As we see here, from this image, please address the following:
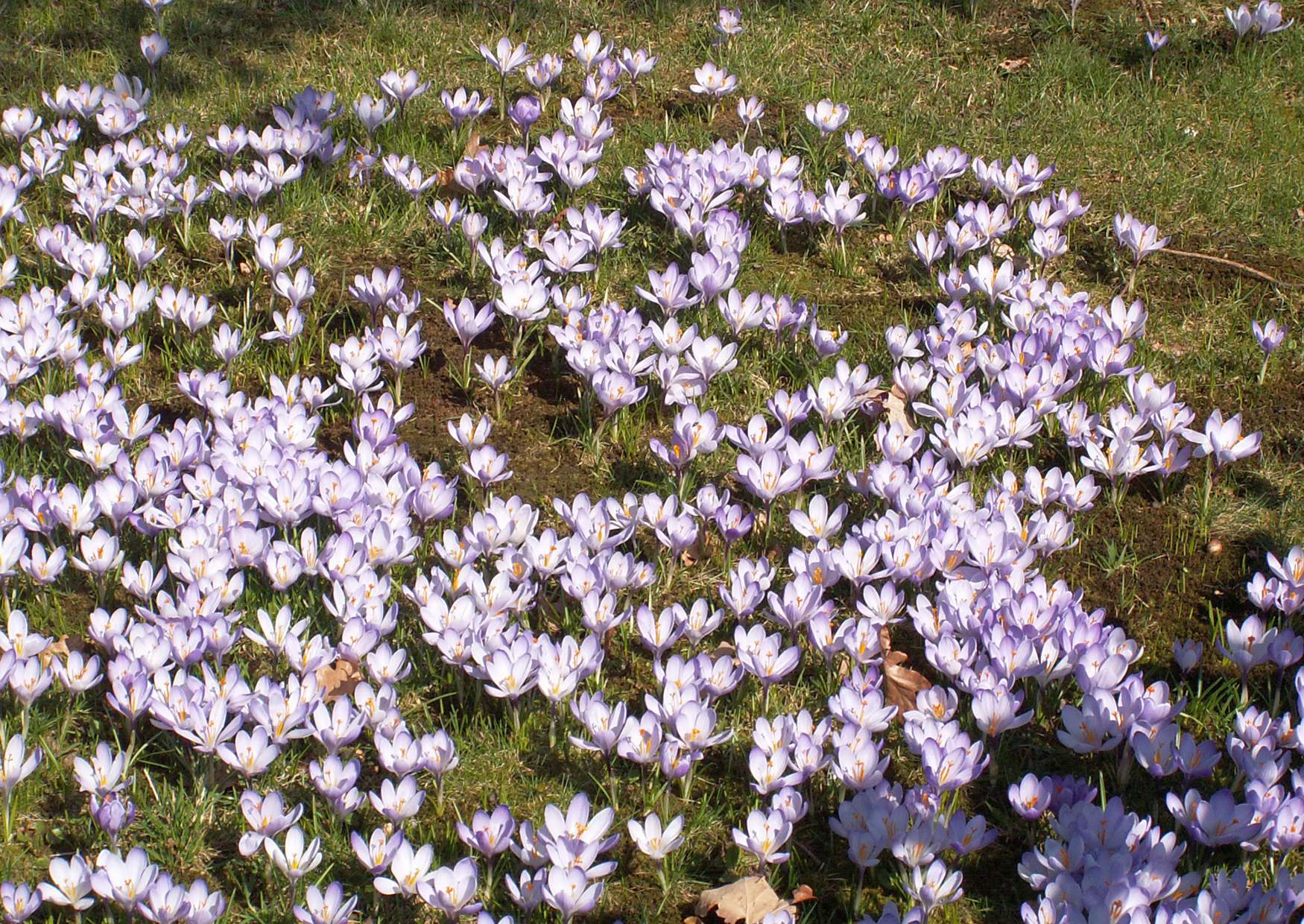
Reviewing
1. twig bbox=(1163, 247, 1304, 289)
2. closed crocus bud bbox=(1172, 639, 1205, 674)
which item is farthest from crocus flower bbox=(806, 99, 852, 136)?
closed crocus bud bbox=(1172, 639, 1205, 674)

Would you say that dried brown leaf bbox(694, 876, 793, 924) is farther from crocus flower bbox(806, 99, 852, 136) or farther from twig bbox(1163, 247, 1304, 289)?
crocus flower bbox(806, 99, 852, 136)

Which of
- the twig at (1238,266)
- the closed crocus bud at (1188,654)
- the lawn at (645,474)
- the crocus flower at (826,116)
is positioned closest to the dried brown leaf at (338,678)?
the lawn at (645,474)

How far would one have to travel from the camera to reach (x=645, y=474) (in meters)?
3.74

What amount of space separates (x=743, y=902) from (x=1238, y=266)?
115 inches

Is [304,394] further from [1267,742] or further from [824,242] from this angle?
[1267,742]

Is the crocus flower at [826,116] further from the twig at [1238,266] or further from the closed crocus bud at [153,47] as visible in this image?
the closed crocus bud at [153,47]

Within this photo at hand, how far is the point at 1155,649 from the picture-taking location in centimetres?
327

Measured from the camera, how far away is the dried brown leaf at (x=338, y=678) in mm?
3021

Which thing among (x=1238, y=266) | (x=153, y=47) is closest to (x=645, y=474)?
(x=1238, y=266)

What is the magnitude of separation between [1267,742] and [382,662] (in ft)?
5.78

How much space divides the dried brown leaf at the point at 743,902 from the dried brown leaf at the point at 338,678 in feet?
2.92

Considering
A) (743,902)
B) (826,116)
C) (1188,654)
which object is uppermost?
(826,116)

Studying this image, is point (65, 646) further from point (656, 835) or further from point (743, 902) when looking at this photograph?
point (743, 902)

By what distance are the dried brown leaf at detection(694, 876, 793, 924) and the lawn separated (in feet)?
0.22
